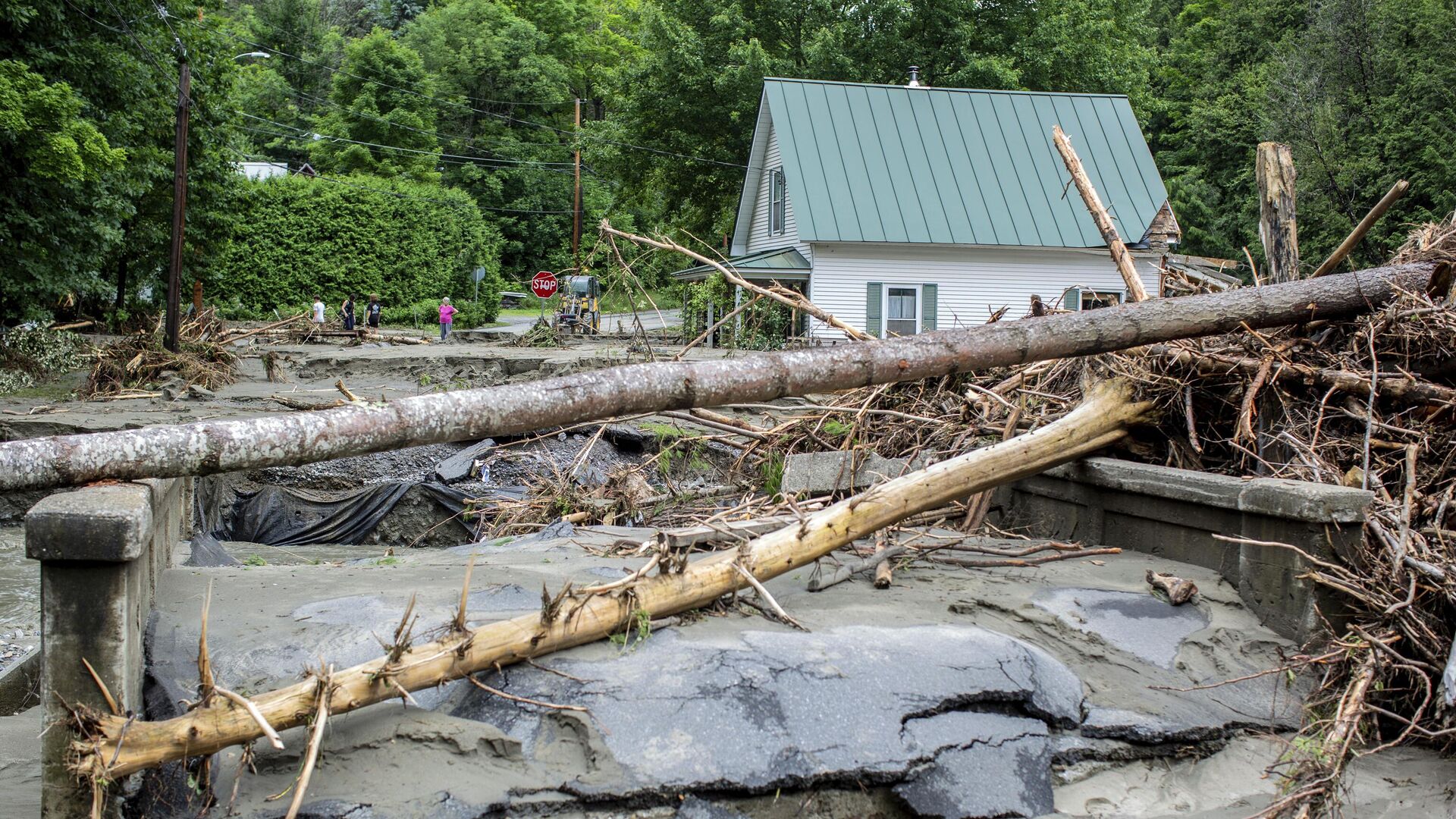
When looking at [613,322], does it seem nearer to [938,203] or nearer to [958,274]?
[958,274]

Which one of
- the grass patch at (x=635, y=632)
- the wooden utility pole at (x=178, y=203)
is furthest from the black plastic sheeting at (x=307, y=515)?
the wooden utility pole at (x=178, y=203)

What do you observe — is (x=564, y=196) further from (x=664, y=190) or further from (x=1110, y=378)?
(x=1110, y=378)

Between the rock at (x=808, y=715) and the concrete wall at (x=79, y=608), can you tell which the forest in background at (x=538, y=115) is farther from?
the concrete wall at (x=79, y=608)

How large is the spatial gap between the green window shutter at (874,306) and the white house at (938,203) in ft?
0.08

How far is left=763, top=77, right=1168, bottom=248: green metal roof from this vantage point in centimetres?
2538

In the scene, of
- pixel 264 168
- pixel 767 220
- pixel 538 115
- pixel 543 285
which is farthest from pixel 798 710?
pixel 538 115

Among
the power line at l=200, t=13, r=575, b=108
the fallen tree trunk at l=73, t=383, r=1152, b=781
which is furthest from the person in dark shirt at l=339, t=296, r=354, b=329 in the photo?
the fallen tree trunk at l=73, t=383, r=1152, b=781

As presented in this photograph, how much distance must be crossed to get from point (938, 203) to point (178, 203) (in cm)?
1599

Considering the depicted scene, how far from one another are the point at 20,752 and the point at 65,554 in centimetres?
168

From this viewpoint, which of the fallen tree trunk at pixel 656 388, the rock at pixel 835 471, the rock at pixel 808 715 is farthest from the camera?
the rock at pixel 835 471

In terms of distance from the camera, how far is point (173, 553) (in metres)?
5.68

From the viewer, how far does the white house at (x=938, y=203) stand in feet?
83.4

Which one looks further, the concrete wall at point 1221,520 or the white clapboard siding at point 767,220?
the white clapboard siding at point 767,220

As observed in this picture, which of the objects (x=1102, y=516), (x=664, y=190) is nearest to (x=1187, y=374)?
(x=1102, y=516)
